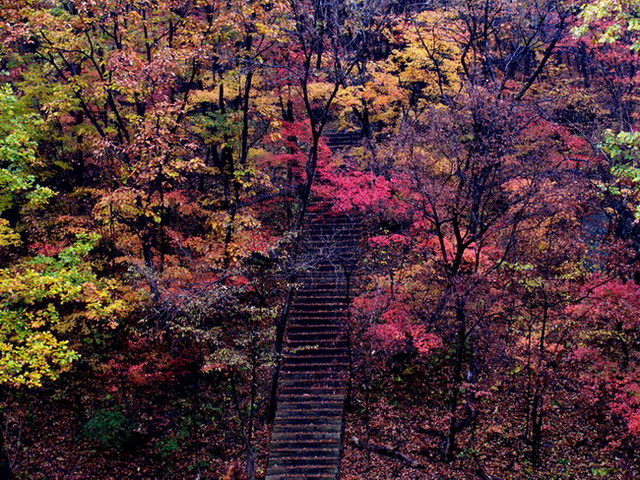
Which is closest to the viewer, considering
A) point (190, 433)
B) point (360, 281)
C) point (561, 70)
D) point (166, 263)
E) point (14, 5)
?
point (14, 5)

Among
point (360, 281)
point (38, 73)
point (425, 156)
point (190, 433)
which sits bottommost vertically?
point (190, 433)

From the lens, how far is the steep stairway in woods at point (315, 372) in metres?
16.7

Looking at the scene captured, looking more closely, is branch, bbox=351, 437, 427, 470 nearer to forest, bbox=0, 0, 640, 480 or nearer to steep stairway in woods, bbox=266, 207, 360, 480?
forest, bbox=0, 0, 640, 480

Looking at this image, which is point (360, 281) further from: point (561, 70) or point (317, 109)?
point (561, 70)

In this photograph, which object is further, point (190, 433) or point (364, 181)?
point (364, 181)

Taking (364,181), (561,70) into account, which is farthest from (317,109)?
(561,70)

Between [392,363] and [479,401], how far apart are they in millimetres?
3450

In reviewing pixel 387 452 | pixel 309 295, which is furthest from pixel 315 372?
pixel 387 452

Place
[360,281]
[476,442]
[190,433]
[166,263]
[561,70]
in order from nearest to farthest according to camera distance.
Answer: [476,442], [190,433], [166,263], [360,281], [561,70]

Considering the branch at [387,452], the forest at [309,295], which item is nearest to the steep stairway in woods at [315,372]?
the forest at [309,295]

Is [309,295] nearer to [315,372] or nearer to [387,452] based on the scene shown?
[315,372]

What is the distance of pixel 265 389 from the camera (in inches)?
771

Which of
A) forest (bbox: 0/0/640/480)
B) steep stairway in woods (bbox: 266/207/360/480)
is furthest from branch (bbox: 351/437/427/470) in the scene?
steep stairway in woods (bbox: 266/207/360/480)

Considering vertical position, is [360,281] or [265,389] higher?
[360,281]
